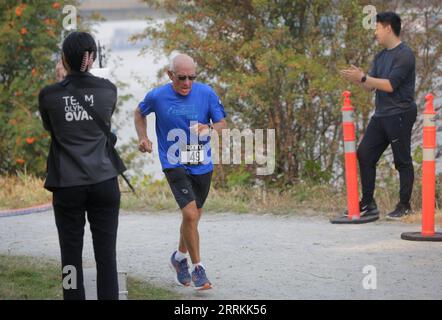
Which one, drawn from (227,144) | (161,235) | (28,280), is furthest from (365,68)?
(28,280)

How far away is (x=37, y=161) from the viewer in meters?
13.1

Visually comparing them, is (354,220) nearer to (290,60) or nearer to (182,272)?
(290,60)

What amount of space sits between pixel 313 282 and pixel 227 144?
197 inches

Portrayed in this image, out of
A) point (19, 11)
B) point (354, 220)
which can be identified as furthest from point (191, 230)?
point (19, 11)

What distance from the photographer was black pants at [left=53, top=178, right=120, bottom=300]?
5699 millimetres

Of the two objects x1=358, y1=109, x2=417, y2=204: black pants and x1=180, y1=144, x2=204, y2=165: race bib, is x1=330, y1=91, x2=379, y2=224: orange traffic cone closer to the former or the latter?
x1=358, y1=109, x2=417, y2=204: black pants

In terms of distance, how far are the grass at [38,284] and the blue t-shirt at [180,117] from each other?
3.00 feet

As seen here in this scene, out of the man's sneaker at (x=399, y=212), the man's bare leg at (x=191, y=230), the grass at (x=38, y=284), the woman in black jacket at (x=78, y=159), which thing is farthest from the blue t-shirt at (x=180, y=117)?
the man's sneaker at (x=399, y=212)

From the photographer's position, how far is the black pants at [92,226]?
5699mm

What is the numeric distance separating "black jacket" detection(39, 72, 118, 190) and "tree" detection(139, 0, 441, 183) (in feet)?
18.9

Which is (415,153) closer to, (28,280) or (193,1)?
(193,1)

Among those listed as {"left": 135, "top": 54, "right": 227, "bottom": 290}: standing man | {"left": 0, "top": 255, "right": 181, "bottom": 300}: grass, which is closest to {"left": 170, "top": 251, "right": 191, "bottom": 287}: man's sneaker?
{"left": 135, "top": 54, "right": 227, "bottom": 290}: standing man

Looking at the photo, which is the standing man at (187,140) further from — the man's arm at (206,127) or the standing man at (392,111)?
the standing man at (392,111)

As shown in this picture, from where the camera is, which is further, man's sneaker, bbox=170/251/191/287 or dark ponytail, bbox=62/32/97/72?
man's sneaker, bbox=170/251/191/287
